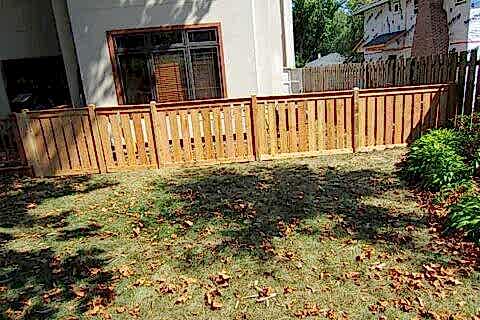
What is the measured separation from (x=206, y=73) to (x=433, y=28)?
37.0 ft

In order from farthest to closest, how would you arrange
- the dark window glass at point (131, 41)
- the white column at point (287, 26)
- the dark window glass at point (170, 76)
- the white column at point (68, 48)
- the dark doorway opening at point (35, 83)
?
the white column at point (287, 26), the dark doorway opening at point (35, 83), the white column at point (68, 48), the dark window glass at point (170, 76), the dark window glass at point (131, 41)

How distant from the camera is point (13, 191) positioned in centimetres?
646

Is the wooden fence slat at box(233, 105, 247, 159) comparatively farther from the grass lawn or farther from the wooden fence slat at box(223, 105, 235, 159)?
the grass lawn

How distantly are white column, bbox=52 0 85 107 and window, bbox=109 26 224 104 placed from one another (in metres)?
1.73

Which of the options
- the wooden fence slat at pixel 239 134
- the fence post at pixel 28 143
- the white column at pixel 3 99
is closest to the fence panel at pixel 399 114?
the wooden fence slat at pixel 239 134

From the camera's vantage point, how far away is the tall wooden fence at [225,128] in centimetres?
691

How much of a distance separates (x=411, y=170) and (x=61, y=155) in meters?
6.13

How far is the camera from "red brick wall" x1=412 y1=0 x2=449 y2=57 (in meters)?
15.0

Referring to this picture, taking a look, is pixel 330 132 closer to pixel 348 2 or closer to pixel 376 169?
pixel 376 169

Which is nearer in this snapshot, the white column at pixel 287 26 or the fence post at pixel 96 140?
the fence post at pixel 96 140

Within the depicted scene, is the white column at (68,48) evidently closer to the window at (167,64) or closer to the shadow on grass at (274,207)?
the window at (167,64)

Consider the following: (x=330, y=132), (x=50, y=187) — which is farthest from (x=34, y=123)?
(x=330, y=132)

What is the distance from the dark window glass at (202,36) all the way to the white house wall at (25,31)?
5.30 m

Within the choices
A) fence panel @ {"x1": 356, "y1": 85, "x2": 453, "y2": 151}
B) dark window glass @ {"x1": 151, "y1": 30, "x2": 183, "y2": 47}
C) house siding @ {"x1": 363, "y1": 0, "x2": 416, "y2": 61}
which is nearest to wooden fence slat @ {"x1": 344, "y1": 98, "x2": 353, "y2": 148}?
fence panel @ {"x1": 356, "y1": 85, "x2": 453, "y2": 151}
